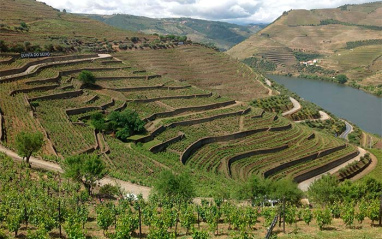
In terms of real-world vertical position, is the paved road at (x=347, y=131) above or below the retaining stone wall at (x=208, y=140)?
below

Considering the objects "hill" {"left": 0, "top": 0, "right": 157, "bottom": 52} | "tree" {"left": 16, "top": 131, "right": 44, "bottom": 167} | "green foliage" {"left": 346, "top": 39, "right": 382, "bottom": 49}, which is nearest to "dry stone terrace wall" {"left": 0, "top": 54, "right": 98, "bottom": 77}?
"hill" {"left": 0, "top": 0, "right": 157, "bottom": 52}

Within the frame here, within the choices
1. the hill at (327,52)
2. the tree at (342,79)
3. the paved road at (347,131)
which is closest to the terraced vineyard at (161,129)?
the paved road at (347,131)

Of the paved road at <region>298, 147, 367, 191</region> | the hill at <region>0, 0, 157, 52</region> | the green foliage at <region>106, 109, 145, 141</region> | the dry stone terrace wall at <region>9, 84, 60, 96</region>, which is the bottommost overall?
the paved road at <region>298, 147, 367, 191</region>

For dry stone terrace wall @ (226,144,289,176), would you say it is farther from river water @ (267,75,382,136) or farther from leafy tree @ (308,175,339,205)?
river water @ (267,75,382,136)

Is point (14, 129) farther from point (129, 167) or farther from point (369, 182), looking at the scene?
point (369, 182)

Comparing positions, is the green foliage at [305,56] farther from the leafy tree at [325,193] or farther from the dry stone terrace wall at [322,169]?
the leafy tree at [325,193]

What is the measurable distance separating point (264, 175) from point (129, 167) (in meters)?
15.5

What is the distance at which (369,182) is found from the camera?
2962 centimetres

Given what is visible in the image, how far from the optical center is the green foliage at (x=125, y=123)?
38781mm

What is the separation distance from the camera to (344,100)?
318 feet

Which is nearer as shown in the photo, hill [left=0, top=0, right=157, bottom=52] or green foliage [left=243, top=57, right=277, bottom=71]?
hill [left=0, top=0, right=157, bottom=52]

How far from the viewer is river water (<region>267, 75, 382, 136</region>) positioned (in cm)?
7819

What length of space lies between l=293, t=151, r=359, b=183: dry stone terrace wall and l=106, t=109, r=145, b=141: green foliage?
18994 millimetres

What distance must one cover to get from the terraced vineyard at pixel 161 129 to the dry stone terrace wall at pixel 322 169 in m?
0.14
